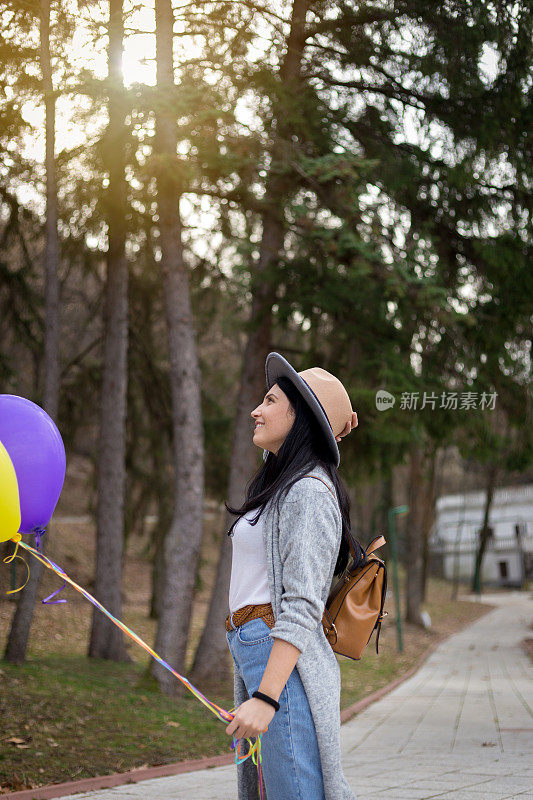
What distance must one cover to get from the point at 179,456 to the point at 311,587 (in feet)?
27.2

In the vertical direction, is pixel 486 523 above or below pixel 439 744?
above

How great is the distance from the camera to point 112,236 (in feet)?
39.2

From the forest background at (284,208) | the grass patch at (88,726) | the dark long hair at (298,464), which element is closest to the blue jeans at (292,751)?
the dark long hair at (298,464)

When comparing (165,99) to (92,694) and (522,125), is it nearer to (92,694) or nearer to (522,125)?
(522,125)

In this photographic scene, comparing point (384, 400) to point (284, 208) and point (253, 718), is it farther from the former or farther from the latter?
point (253, 718)

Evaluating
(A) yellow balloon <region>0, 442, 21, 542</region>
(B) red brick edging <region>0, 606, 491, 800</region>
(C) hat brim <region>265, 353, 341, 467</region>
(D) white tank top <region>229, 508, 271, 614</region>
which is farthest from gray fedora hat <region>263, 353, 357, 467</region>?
(B) red brick edging <region>0, 606, 491, 800</region>

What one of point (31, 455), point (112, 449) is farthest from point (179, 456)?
point (31, 455)

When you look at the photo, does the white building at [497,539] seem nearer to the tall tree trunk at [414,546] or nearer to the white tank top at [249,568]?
the tall tree trunk at [414,546]

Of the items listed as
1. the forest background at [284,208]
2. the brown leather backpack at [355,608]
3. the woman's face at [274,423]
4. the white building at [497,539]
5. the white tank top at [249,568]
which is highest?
the forest background at [284,208]

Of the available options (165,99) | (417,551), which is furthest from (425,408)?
(417,551)

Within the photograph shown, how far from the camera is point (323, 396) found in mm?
2658

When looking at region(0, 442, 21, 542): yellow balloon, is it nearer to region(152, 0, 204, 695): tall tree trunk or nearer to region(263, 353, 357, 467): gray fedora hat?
region(263, 353, 357, 467): gray fedora hat

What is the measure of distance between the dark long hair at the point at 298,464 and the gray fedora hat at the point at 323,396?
33mm

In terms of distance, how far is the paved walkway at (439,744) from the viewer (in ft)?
19.2
